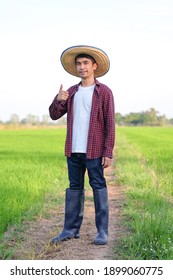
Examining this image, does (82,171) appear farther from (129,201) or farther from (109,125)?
(129,201)

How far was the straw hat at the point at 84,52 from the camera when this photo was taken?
4.11 meters

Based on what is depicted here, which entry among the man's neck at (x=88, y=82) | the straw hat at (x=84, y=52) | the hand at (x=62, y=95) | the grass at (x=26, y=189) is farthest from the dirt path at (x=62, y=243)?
the straw hat at (x=84, y=52)

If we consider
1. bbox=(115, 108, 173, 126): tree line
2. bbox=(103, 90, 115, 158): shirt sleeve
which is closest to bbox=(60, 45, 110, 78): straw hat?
bbox=(103, 90, 115, 158): shirt sleeve

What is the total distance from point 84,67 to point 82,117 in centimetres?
46

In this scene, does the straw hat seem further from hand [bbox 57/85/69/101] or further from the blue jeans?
the blue jeans

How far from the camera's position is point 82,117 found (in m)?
4.18

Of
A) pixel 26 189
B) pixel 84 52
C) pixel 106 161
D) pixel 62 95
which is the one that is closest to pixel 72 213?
pixel 106 161

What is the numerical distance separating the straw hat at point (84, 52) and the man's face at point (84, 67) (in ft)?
0.23

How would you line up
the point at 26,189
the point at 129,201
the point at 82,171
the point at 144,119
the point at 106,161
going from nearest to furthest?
the point at 106,161 → the point at 82,171 → the point at 129,201 → the point at 26,189 → the point at 144,119

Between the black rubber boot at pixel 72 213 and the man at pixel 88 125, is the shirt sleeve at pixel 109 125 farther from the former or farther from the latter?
the black rubber boot at pixel 72 213

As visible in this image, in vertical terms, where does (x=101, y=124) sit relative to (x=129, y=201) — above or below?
above

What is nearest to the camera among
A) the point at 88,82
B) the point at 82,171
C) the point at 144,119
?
the point at 88,82

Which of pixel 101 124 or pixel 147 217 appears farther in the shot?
pixel 147 217

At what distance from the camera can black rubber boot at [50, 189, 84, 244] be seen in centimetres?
436
